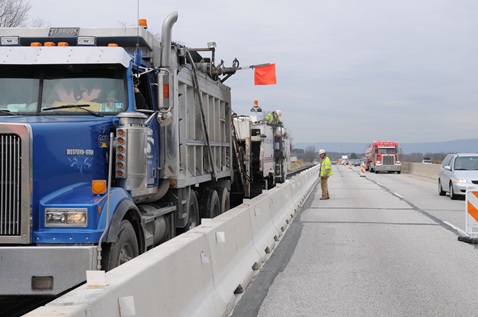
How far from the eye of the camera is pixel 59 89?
672 centimetres

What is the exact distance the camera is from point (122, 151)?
20.3 feet

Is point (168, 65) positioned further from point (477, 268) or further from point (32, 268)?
point (477, 268)

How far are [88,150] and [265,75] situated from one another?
10510 mm

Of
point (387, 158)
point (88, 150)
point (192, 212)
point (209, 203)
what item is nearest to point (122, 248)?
point (88, 150)

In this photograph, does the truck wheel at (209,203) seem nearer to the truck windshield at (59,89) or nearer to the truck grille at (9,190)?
the truck windshield at (59,89)

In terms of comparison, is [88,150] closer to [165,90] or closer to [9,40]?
[165,90]

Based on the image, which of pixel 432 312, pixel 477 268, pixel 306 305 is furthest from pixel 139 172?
pixel 477 268

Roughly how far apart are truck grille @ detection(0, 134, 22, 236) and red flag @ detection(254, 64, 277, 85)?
1104 centimetres

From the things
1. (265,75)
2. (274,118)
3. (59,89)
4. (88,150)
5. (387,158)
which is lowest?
(387,158)

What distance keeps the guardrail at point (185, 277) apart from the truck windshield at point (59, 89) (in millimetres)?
2011

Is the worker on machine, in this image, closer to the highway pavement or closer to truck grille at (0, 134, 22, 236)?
the highway pavement

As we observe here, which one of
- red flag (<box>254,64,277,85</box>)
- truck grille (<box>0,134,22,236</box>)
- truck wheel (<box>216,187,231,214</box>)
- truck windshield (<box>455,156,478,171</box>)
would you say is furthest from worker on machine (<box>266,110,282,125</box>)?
truck grille (<box>0,134,22,236</box>)

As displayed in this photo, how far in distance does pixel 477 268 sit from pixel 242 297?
4046 millimetres

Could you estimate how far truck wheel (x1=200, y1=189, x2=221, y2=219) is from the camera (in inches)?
428
